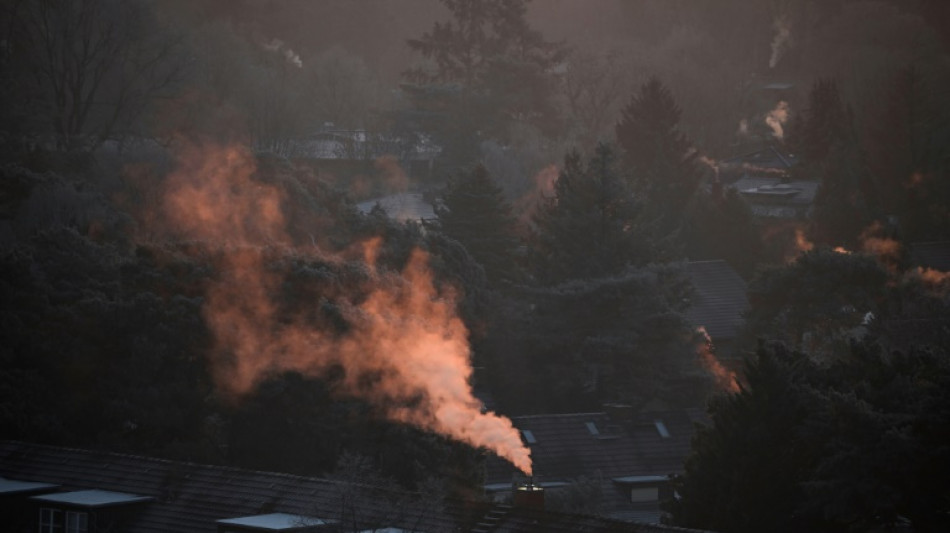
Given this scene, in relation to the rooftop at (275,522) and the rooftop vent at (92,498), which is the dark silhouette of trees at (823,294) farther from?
the rooftop vent at (92,498)

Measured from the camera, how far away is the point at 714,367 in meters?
46.1

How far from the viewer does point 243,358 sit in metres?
33.1

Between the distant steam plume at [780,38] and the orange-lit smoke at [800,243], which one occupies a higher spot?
the distant steam plume at [780,38]

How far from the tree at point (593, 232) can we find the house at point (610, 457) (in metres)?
10.6

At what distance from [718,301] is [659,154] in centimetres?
1294

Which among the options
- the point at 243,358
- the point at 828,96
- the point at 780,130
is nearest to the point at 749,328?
the point at 243,358

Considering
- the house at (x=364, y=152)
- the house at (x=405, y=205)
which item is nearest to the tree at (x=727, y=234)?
the house at (x=405, y=205)

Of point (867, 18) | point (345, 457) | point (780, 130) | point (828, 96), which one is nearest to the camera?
point (345, 457)

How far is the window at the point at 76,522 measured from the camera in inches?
996

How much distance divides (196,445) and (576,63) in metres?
61.4

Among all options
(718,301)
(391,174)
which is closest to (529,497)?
(718,301)

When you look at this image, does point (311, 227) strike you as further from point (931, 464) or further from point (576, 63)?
point (576, 63)

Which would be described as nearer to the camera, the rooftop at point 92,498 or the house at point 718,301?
the rooftop at point 92,498

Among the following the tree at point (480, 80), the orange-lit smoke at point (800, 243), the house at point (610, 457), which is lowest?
the house at point (610, 457)
